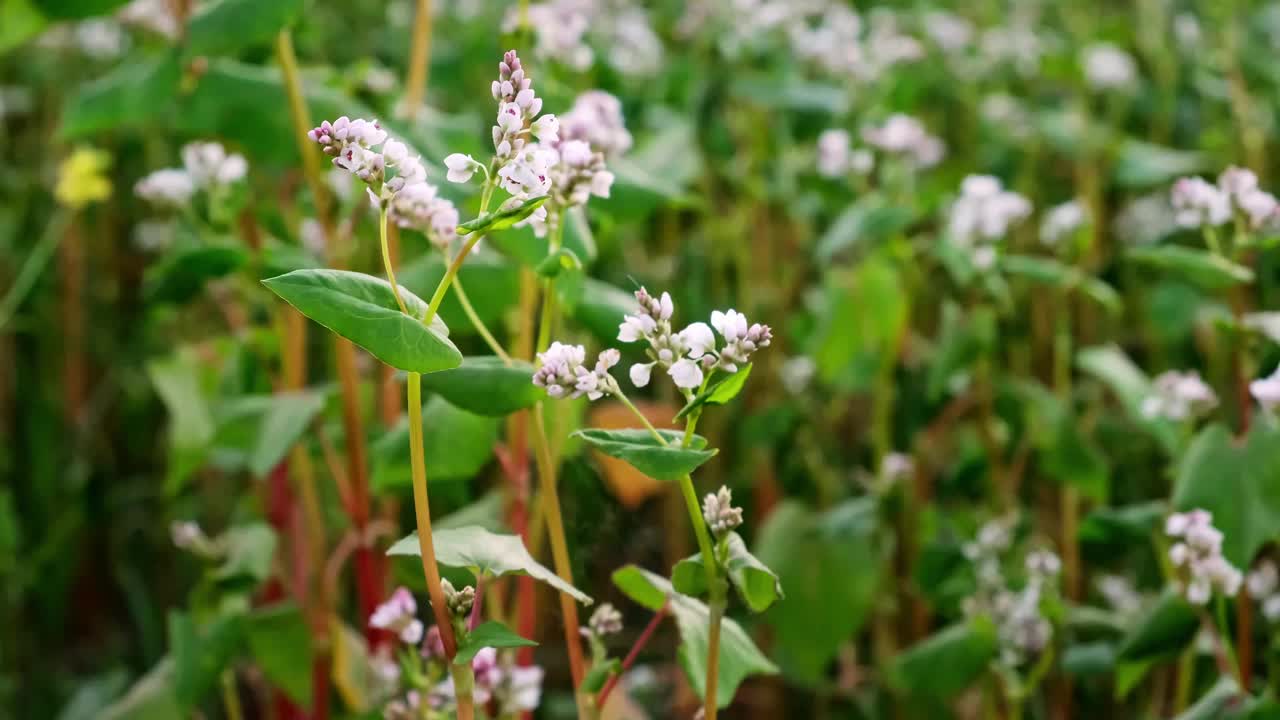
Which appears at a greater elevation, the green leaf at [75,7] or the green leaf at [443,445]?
the green leaf at [75,7]

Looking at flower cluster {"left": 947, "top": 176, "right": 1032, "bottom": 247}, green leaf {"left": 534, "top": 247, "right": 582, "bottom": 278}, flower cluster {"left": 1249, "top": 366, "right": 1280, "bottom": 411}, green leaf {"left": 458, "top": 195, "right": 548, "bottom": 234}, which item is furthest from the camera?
flower cluster {"left": 947, "top": 176, "right": 1032, "bottom": 247}

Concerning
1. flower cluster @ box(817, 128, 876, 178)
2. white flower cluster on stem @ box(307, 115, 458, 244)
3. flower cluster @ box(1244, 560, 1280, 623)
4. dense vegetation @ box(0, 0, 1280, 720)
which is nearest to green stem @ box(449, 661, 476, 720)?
dense vegetation @ box(0, 0, 1280, 720)

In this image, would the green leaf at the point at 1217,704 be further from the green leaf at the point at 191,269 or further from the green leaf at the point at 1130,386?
the green leaf at the point at 191,269

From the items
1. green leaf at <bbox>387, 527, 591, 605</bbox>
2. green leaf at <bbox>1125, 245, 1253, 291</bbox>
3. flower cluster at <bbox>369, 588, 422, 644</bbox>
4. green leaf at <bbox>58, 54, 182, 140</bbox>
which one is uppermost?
green leaf at <bbox>58, 54, 182, 140</bbox>

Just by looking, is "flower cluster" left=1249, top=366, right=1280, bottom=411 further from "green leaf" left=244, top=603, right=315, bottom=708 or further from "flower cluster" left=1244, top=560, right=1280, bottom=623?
"green leaf" left=244, top=603, right=315, bottom=708

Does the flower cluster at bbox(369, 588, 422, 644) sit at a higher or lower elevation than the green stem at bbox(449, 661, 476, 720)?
higher

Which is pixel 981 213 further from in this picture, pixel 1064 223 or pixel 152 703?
pixel 152 703

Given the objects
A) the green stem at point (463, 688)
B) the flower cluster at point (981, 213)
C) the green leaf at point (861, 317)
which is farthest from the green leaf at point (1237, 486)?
the green stem at point (463, 688)
